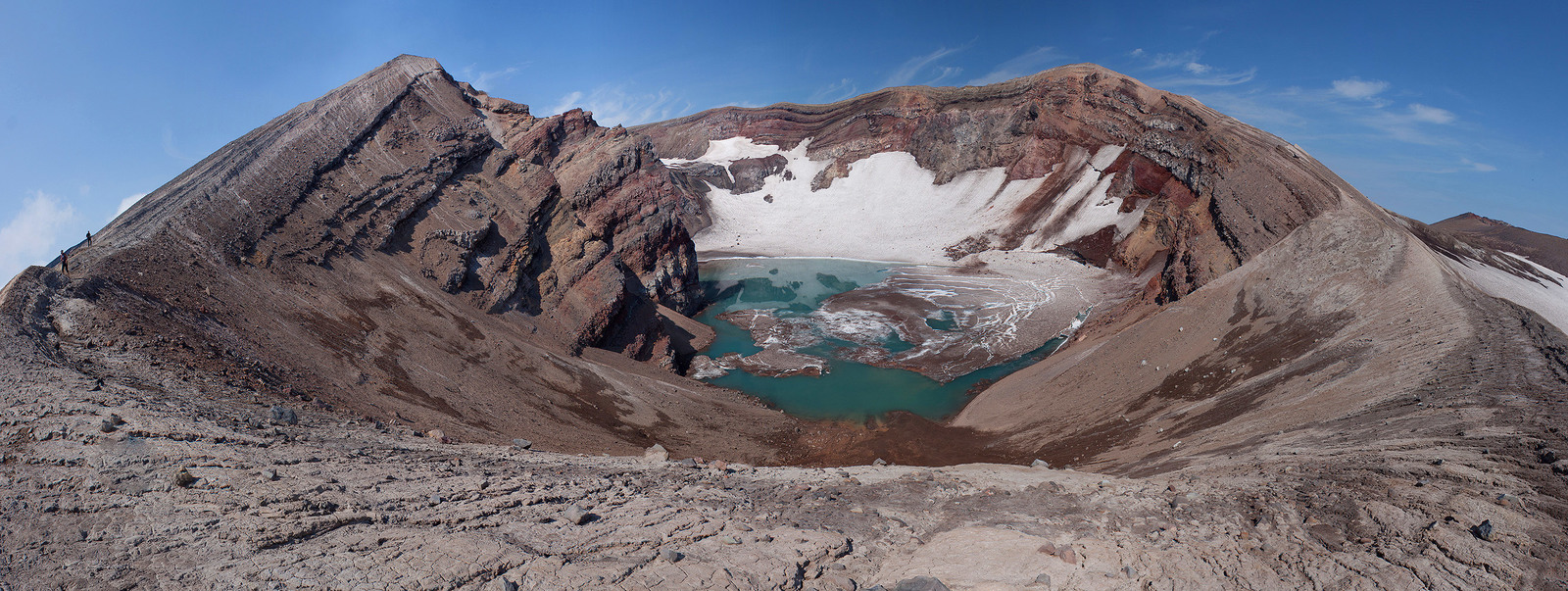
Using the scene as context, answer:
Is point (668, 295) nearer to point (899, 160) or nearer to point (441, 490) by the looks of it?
point (441, 490)

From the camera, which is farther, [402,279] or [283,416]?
[402,279]

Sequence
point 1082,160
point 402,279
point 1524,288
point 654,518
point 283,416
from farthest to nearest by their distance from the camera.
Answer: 1. point 1082,160
2. point 1524,288
3. point 402,279
4. point 283,416
5. point 654,518

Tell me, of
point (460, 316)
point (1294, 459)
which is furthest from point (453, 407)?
point (1294, 459)

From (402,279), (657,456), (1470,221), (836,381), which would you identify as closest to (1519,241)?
(1470,221)

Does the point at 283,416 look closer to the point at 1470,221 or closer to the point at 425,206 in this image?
the point at 425,206

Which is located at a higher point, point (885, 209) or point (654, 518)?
point (885, 209)

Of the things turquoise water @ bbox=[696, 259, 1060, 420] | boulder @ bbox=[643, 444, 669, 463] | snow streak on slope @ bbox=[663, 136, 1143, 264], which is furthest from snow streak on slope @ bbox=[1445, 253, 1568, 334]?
snow streak on slope @ bbox=[663, 136, 1143, 264]

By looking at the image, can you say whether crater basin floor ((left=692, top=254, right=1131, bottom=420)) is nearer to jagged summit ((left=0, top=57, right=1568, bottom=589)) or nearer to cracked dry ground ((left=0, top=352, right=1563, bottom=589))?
jagged summit ((left=0, top=57, right=1568, bottom=589))

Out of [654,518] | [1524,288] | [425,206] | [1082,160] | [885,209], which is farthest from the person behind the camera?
[885,209]
